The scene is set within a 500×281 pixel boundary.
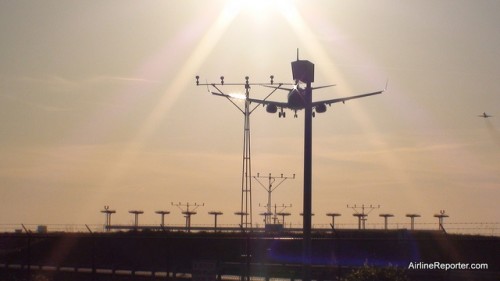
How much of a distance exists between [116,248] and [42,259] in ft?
23.9

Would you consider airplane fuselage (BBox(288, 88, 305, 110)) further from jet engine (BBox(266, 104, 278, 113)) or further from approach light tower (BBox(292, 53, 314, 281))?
jet engine (BBox(266, 104, 278, 113))

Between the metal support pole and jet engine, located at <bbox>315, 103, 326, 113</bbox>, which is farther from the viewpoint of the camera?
jet engine, located at <bbox>315, 103, 326, 113</bbox>

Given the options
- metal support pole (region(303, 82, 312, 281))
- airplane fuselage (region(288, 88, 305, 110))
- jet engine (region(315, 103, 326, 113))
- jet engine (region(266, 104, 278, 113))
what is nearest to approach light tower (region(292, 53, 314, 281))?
metal support pole (region(303, 82, 312, 281))

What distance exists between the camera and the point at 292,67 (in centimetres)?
4103

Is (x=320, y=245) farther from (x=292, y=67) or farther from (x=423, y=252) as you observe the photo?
(x=292, y=67)

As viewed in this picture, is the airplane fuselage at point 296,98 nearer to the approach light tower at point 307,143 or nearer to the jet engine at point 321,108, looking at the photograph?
the approach light tower at point 307,143

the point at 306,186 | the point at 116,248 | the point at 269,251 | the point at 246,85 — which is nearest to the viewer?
the point at 306,186

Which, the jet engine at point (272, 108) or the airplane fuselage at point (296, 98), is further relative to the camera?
the jet engine at point (272, 108)

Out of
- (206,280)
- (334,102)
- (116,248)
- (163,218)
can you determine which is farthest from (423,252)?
(163,218)

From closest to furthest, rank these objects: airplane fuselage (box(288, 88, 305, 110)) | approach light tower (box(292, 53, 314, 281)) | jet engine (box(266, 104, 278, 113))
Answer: approach light tower (box(292, 53, 314, 281)) → airplane fuselage (box(288, 88, 305, 110)) → jet engine (box(266, 104, 278, 113))

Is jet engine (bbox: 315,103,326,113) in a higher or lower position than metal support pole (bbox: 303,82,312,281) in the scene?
higher

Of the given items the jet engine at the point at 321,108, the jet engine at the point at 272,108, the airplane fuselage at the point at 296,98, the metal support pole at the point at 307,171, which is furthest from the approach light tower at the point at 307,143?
the jet engine at the point at 272,108

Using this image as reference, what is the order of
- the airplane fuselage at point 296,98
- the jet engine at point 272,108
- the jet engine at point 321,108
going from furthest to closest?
the jet engine at point 272,108
the jet engine at point 321,108
the airplane fuselage at point 296,98

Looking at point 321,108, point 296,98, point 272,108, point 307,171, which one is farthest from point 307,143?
point 272,108
